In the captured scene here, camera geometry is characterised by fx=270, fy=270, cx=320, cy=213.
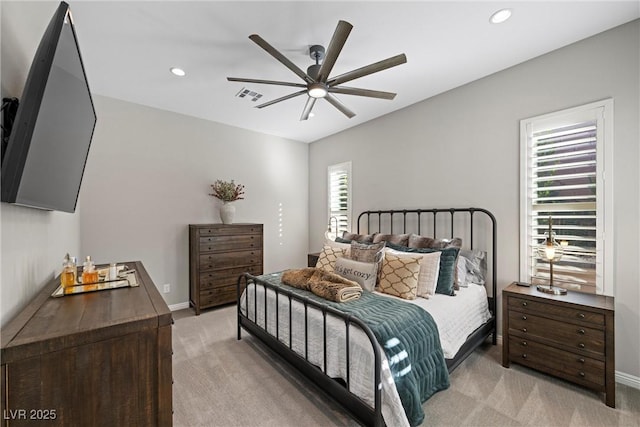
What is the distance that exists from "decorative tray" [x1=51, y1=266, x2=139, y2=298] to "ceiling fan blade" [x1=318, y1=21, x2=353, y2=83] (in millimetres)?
1931

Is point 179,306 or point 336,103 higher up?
point 336,103

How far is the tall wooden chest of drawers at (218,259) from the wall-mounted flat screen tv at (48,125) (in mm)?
2299

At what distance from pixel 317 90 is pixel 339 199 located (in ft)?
9.21

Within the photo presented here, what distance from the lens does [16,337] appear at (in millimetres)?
882

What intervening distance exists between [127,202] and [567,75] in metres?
5.07

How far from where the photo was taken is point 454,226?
327 centimetres

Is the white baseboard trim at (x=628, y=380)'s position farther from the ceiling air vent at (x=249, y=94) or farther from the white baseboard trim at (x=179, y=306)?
the white baseboard trim at (x=179, y=306)

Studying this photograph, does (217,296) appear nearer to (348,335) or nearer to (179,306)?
(179,306)

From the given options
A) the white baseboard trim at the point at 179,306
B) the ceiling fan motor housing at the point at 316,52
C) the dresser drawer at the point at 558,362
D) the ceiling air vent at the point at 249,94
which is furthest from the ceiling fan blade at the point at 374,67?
the white baseboard trim at the point at 179,306

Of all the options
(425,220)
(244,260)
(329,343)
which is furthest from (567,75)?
(244,260)

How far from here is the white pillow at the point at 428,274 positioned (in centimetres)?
248

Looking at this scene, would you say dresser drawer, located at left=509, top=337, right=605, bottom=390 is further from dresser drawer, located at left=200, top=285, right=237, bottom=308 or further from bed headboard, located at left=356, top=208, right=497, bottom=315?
dresser drawer, located at left=200, top=285, right=237, bottom=308

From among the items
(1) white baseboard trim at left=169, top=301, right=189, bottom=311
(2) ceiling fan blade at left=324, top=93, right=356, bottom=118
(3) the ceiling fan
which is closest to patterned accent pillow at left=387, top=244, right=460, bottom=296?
(3) the ceiling fan

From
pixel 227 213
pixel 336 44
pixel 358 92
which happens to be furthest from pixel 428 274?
pixel 227 213
